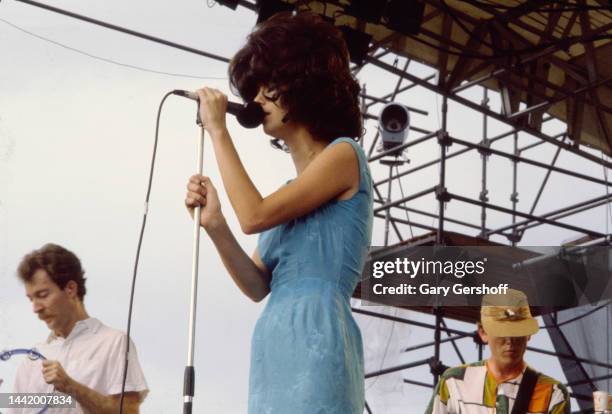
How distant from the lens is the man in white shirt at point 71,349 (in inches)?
122

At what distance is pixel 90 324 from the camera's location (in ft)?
11.1

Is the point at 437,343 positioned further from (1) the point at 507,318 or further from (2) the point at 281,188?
(2) the point at 281,188

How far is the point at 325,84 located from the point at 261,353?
1.64 feet

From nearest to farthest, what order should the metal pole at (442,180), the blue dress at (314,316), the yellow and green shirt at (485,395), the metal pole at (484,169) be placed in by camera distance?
the blue dress at (314,316) < the yellow and green shirt at (485,395) < the metal pole at (442,180) < the metal pole at (484,169)

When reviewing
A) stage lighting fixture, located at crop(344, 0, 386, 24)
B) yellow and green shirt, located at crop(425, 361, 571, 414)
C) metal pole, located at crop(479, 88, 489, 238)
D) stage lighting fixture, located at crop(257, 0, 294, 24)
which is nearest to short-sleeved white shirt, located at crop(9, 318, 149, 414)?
yellow and green shirt, located at crop(425, 361, 571, 414)

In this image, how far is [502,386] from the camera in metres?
3.89

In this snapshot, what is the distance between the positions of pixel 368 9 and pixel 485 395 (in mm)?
2943

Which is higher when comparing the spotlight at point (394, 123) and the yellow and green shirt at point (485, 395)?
the spotlight at point (394, 123)

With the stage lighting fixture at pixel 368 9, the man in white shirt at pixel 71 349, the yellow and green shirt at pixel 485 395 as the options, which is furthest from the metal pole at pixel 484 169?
the man in white shirt at pixel 71 349

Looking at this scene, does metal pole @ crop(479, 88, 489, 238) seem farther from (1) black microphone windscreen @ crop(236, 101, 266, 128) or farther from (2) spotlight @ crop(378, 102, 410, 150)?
(1) black microphone windscreen @ crop(236, 101, 266, 128)

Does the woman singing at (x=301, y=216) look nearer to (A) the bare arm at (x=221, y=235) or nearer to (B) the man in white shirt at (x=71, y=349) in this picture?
(A) the bare arm at (x=221, y=235)

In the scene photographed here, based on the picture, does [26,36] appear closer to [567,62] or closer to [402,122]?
[402,122]

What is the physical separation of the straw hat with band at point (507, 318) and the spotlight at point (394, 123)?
341 centimetres

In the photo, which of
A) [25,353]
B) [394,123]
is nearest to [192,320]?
Answer: [25,353]
